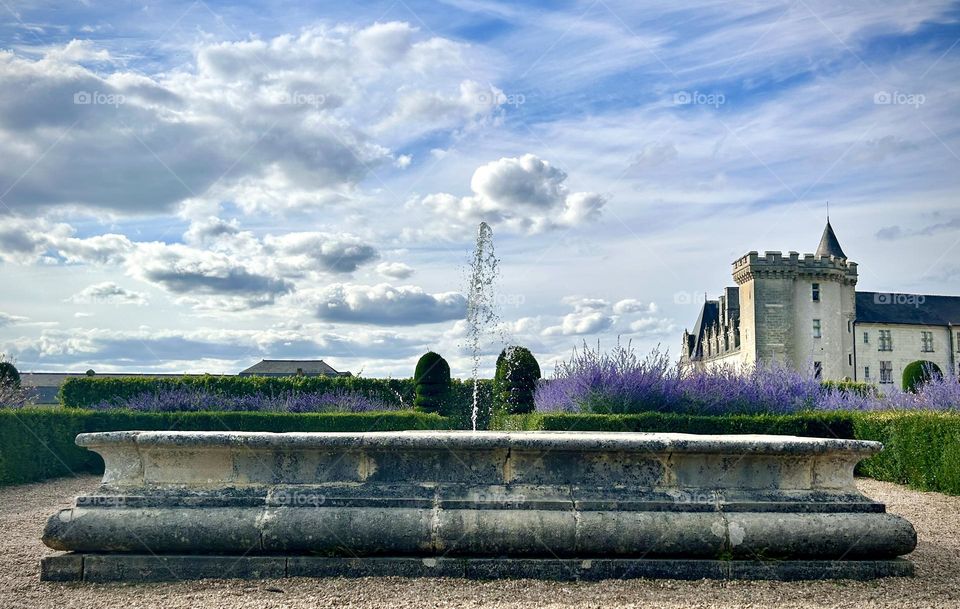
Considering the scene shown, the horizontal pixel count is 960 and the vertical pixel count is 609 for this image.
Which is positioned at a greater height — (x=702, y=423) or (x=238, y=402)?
(x=238, y=402)

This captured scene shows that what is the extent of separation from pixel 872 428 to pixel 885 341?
40666 millimetres

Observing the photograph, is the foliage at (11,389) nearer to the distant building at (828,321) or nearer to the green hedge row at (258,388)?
the green hedge row at (258,388)

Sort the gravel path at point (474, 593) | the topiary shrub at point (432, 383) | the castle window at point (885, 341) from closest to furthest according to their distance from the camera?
1. the gravel path at point (474, 593)
2. the topiary shrub at point (432, 383)
3. the castle window at point (885, 341)

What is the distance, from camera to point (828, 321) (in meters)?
44.8

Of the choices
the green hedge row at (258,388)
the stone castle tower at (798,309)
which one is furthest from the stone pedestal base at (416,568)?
the stone castle tower at (798,309)

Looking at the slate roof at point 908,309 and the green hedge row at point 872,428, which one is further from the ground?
the slate roof at point 908,309

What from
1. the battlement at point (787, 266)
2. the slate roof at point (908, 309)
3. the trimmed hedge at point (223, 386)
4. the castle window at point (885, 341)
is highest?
the battlement at point (787, 266)

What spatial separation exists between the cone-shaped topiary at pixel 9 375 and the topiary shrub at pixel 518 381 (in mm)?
9685

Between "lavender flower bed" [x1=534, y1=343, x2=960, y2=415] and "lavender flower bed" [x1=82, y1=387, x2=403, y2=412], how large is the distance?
15.5 feet

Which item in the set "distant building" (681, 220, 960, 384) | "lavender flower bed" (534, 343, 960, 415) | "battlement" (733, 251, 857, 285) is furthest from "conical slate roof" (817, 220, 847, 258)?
"lavender flower bed" (534, 343, 960, 415)

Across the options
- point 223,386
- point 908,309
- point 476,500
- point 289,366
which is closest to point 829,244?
point 908,309

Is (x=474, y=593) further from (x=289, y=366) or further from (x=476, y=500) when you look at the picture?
(x=289, y=366)

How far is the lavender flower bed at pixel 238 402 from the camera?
47.3 feet

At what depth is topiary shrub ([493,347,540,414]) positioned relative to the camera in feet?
46.6
